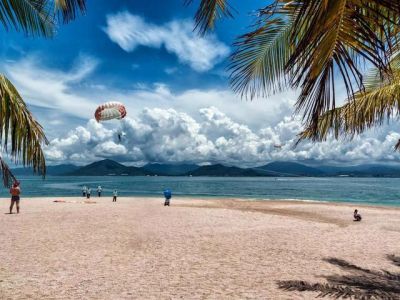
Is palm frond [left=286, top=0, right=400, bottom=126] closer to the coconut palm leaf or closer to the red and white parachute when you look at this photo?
the coconut palm leaf

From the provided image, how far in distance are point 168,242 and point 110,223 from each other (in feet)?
19.7

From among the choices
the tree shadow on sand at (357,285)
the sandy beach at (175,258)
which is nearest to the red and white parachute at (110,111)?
the sandy beach at (175,258)

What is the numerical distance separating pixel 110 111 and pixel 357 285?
2929cm

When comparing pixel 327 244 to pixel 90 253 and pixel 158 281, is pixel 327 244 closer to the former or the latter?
pixel 158 281

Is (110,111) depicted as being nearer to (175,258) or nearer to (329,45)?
(175,258)

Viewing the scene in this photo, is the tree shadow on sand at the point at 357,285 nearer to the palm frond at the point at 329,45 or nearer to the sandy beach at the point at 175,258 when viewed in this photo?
the sandy beach at the point at 175,258

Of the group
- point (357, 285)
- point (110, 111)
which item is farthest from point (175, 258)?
point (110, 111)

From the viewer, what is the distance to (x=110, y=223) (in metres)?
17.7

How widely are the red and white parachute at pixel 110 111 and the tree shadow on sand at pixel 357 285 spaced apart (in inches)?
1088

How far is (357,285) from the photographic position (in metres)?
7.82

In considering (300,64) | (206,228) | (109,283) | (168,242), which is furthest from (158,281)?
(206,228)

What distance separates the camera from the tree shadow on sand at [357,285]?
23.7 feet

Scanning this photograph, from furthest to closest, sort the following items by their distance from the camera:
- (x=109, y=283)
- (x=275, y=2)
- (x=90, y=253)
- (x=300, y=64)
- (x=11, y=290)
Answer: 1. (x=90, y=253)
2. (x=109, y=283)
3. (x=11, y=290)
4. (x=275, y=2)
5. (x=300, y=64)

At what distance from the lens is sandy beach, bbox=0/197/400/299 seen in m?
7.52
